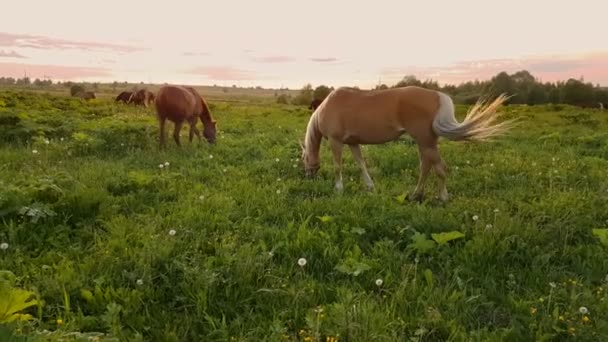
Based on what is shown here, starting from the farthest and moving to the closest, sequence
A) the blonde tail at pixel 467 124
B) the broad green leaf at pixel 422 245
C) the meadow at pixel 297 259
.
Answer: the blonde tail at pixel 467 124, the broad green leaf at pixel 422 245, the meadow at pixel 297 259

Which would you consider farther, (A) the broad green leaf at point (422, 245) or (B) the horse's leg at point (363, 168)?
(B) the horse's leg at point (363, 168)

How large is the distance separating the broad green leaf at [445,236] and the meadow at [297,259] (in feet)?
0.07

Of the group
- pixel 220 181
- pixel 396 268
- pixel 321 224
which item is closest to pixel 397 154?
pixel 220 181

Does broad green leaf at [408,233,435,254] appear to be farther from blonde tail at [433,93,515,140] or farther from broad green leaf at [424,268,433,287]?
blonde tail at [433,93,515,140]

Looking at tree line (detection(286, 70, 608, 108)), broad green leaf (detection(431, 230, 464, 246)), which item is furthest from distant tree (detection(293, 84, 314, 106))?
broad green leaf (detection(431, 230, 464, 246))

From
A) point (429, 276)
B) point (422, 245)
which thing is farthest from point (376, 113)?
point (429, 276)

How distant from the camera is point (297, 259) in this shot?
4.66 m

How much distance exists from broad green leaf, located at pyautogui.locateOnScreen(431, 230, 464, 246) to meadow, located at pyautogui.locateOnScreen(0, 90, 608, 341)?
2 cm

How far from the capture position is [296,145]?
12.1 metres

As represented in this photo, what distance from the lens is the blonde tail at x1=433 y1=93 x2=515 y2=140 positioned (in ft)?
22.3

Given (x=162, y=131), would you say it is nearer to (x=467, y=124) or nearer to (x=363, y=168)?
(x=363, y=168)

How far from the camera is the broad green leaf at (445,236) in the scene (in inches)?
194

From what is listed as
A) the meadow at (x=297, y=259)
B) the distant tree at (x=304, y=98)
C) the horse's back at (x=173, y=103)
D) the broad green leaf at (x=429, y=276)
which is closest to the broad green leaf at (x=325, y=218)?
the meadow at (x=297, y=259)

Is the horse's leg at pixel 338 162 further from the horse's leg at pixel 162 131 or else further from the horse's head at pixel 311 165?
the horse's leg at pixel 162 131
